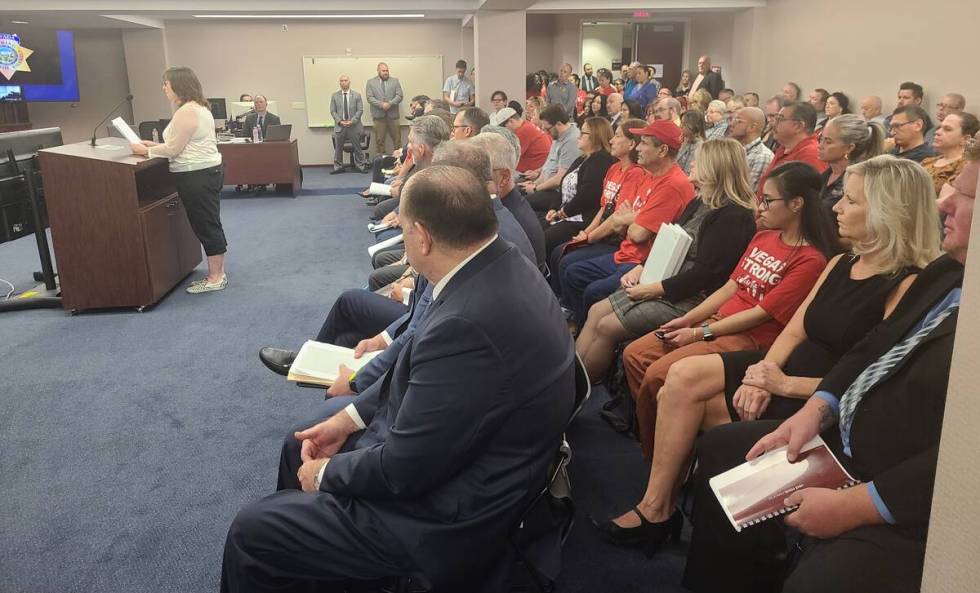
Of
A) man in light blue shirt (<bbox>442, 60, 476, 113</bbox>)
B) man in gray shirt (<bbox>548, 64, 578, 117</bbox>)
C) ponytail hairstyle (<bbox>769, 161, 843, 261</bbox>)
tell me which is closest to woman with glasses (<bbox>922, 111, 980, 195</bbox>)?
ponytail hairstyle (<bbox>769, 161, 843, 261</bbox>)

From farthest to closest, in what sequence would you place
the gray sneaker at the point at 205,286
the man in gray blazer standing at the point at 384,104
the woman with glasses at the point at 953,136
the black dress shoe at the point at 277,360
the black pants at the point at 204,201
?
1. the man in gray blazer standing at the point at 384,104
2. the gray sneaker at the point at 205,286
3. the black pants at the point at 204,201
4. the woman with glasses at the point at 953,136
5. the black dress shoe at the point at 277,360

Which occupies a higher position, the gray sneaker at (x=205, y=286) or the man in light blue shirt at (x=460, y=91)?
the man in light blue shirt at (x=460, y=91)

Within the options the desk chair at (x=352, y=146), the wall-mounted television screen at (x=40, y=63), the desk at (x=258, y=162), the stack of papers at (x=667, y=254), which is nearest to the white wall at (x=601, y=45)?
the desk chair at (x=352, y=146)

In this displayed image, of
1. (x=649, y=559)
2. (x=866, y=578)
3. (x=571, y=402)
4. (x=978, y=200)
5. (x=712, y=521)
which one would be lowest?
(x=649, y=559)

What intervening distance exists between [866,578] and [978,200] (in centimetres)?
82

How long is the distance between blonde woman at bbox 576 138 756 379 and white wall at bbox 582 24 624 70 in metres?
11.8

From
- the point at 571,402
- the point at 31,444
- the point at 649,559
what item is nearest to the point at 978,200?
the point at 571,402

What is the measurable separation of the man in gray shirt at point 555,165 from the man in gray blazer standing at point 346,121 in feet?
21.4

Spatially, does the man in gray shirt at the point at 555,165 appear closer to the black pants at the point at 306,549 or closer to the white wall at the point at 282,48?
the black pants at the point at 306,549

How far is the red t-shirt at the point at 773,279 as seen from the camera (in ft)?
7.98

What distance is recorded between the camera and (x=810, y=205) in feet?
8.16

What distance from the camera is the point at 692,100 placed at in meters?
8.48

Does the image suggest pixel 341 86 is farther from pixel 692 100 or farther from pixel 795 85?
pixel 795 85

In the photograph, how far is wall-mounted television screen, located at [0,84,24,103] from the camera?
11484 millimetres
